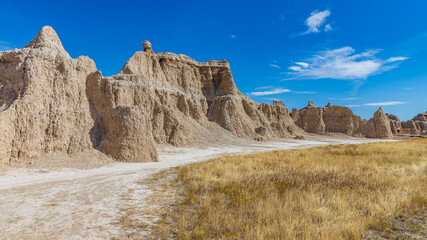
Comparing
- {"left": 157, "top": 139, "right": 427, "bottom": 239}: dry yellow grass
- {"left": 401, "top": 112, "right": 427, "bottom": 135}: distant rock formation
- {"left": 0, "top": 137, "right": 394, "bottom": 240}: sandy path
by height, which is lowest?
{"left": 157, "top": 139, "right": 427, "bottom": 239}: dry yellow grass

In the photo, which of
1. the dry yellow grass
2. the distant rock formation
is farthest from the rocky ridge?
the distant rock formation

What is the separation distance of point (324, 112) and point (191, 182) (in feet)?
202

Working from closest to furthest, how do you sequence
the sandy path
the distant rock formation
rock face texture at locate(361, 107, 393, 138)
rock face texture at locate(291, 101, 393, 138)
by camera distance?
the sandy path
rock face texture at locate(361, 107, 393, 138)
rock face texture at locate(291, 101, 393, 138)
the distant rock formation

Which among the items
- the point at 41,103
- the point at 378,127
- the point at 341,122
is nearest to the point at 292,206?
the point at 41,103

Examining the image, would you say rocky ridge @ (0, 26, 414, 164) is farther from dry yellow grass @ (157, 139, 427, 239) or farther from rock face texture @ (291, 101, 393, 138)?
rock face texture @ (291, 101, 393, 138)

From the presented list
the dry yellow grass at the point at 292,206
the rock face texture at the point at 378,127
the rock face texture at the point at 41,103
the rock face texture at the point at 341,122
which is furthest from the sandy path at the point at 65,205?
the rock face texture at the point at 378,127

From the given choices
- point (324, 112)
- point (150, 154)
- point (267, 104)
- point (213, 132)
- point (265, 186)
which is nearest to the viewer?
point (265, 186)

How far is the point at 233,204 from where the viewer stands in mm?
5969

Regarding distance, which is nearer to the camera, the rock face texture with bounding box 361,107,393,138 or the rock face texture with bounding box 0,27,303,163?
the rock face texture with bounding box 0,27,303,163

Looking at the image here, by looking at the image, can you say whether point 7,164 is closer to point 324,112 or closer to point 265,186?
point 265,186

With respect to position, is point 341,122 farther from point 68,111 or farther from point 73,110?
point 68,111

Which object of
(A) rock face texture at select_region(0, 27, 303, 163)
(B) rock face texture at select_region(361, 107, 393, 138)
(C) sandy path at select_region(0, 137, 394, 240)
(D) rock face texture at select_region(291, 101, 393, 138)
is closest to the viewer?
(C) sandy path at select_region(0, 137, 394, 240)

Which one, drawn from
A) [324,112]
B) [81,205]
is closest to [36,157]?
[81,205]

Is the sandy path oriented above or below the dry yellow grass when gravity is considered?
above
